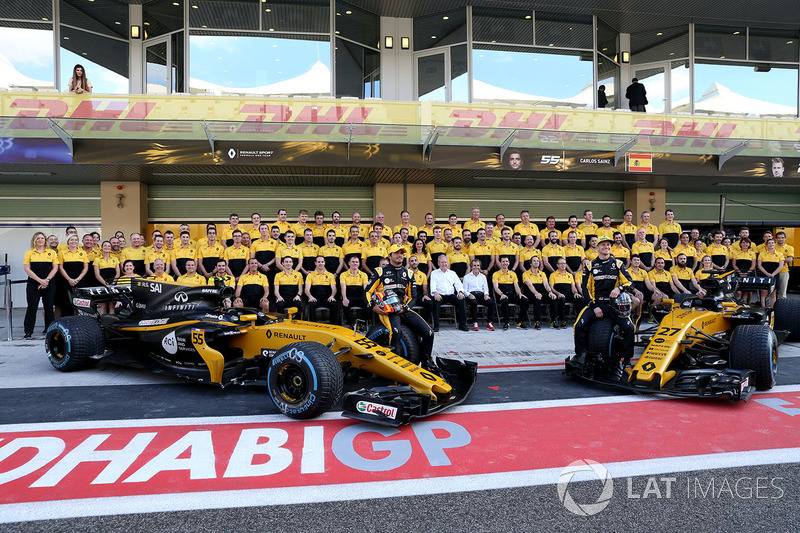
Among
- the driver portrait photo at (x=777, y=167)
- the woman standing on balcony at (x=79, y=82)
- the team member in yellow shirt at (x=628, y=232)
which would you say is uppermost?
the woman standing on balcony at (x=79, y=82)

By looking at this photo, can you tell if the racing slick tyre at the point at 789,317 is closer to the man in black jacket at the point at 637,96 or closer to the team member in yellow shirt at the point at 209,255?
the man in black jacket at the point at 637,96

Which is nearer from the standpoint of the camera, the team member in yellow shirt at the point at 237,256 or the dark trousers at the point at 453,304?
the dark trousers at the point at 453,304

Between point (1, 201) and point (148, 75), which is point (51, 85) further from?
point (1, 201)

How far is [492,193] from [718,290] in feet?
30.2

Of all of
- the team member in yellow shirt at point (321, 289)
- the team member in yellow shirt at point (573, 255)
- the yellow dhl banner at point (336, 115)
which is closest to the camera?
the team member in yellow shirt at point (321, 289)

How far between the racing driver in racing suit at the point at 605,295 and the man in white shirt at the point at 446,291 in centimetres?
348

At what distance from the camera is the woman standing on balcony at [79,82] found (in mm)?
12081

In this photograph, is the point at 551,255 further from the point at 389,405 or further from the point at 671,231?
the point at 389,405

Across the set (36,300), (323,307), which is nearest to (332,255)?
(323,307)

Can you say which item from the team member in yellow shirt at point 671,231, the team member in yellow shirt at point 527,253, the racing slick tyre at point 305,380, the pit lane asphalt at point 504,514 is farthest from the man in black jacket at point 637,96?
the racing slick tyre at point 305,380

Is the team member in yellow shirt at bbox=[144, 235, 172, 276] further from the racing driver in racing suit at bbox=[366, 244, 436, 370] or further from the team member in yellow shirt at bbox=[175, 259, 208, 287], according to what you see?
the racing driver in racing suit at bbox=[366, 244, 436, 370]

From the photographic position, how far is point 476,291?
9.84 meters

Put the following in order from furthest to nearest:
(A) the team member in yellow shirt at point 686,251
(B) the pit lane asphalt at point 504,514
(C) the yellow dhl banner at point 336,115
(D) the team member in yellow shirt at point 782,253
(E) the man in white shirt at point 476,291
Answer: (C) the yellow dhl banner at point 336,115, (D) the team member in yellow shirt at point 782,253, (A) the team member in yellow shirt at point 686,251, (E) the man in white shirt at point 476,291, (B) the pit lane asphalt at point 504,514

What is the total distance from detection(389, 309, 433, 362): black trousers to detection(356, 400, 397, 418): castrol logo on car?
5.42ft
